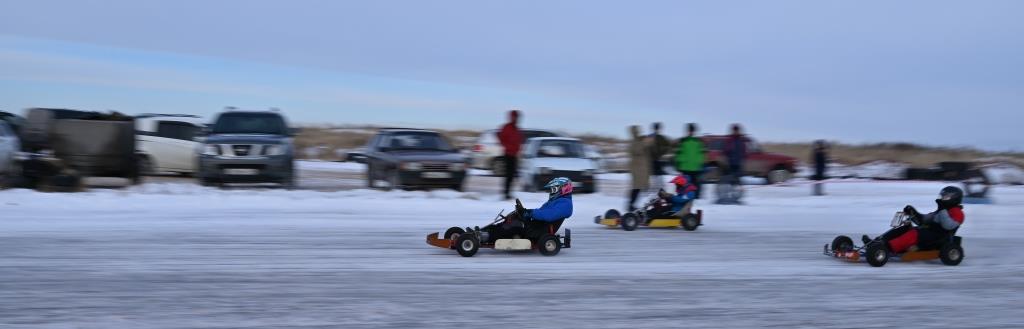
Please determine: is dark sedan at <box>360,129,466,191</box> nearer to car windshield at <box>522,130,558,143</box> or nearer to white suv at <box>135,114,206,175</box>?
white suv at <box>135,114,206,175</box>

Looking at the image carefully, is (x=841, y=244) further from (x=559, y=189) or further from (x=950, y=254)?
(x=559, y=189)

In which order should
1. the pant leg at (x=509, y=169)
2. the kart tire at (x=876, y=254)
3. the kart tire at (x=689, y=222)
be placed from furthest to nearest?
1. the pant leg at (x=509, y=169)
2. the kart tire at (x=689, y=222)
3. the kart tire at (x=876, y=254)

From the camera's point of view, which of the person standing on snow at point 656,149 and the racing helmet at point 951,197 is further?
the person standing on snow at point 656,149

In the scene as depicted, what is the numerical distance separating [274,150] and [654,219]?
26.7 ft

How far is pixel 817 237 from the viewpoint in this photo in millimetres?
14227

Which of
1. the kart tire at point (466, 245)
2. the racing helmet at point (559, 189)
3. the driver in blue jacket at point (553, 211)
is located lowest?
the kart tire at point (466, 245)

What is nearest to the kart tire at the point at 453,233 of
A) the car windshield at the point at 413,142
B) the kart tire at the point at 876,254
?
the kart tire at the point at 876,254

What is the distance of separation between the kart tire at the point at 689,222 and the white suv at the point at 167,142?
12.3 m

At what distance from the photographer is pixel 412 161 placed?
782 inches

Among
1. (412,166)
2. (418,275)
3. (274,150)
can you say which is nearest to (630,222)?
(418,275)

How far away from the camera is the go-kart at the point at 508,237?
10719 millimetres

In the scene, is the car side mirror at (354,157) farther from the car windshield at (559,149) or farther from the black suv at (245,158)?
the black suv at (245,158)

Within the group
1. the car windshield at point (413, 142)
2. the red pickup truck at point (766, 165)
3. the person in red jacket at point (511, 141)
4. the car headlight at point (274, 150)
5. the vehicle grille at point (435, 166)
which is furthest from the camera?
the red pickup truck at point (766, 165)

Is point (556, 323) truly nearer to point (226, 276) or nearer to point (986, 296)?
point (226, 276)
